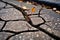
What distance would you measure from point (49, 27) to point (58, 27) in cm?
13

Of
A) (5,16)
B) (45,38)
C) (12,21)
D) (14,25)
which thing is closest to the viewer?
(45,38)

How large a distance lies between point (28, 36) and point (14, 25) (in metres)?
0.44

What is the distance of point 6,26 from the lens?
212 centimetres

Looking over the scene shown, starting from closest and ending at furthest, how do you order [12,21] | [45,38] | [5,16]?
[45,38] → [12,21] → [5,16]

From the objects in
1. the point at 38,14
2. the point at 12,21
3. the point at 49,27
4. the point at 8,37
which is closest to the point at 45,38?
the point at 49,27

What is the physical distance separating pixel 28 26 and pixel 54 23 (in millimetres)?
418

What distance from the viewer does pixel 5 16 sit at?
2578 millimetres

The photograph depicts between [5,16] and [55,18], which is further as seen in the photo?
[5,16]

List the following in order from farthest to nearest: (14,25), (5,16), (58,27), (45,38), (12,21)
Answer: (5,16)
(12,21)
(14,25)
(58,27)
(45,38)

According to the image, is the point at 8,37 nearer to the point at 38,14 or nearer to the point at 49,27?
the point at 49,27

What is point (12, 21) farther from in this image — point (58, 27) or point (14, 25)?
point (58, 27)

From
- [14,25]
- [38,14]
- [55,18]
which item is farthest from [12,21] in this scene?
[55,18]

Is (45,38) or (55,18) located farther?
(55,18)

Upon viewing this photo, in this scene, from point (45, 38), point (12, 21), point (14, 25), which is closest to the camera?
point (45, 38)
